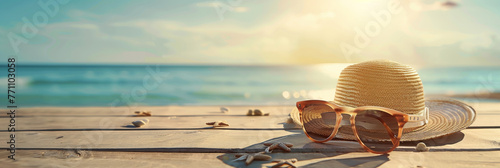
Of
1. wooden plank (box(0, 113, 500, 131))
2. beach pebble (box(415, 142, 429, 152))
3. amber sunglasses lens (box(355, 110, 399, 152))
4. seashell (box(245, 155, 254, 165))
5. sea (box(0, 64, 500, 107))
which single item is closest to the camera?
seashell (box(245, 155, 254, 165))

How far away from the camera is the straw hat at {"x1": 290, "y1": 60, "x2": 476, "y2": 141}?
2.03 meters

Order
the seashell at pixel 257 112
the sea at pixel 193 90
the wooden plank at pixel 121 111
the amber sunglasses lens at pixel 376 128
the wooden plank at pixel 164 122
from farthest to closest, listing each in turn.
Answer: the sea at pixel 193 90
the wooden plank at pixel 121 111
the seashell at pixel 257 112
the wooden plank at pixel 164 122
the amber sunglasses lens at pixel 376 128

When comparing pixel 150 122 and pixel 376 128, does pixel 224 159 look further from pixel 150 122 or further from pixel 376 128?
pixel 150 122

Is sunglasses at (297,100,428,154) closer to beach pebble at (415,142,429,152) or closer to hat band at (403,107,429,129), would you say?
hat band at (403,107,429,129)

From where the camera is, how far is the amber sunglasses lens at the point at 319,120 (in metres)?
2.06

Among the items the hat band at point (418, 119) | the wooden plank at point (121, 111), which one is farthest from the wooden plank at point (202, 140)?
the wooden plank at point (121, 111)

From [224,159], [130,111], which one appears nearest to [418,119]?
[224,159]

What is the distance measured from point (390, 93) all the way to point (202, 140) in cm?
114

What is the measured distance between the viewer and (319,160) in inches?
64.3

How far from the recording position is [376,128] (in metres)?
2.02

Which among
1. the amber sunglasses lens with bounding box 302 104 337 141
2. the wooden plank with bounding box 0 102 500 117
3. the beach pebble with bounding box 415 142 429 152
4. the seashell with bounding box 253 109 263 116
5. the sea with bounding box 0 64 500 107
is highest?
the sea with bounding box 0 64 500 107

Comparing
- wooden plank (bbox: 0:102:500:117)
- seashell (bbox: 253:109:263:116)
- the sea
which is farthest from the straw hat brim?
the sea

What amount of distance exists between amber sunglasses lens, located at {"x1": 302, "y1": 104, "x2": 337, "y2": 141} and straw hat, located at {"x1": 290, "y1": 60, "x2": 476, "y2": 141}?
0.7 inches

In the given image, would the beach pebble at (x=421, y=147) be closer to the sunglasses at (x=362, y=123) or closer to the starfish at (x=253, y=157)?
the sunglasses at (x=362, y=123)
